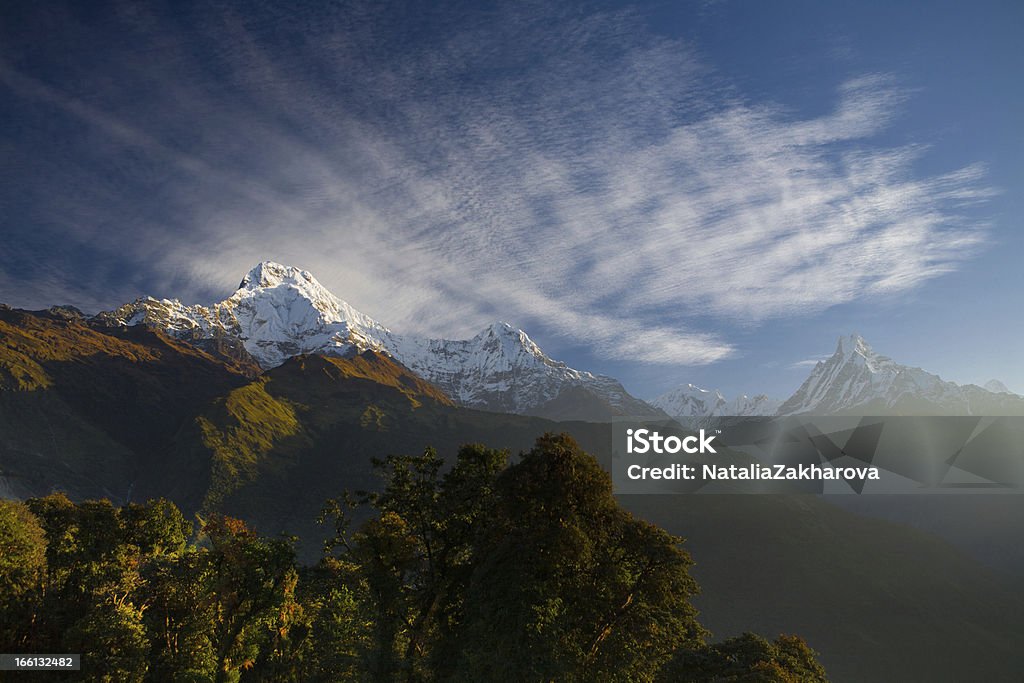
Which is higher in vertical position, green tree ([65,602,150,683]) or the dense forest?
the dense forest

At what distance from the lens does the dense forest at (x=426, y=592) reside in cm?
2714

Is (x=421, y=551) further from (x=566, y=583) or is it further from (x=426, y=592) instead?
(x=566, y=583)

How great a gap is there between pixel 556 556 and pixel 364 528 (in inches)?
486

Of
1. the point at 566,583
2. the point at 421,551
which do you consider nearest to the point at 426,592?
the point at 421,551

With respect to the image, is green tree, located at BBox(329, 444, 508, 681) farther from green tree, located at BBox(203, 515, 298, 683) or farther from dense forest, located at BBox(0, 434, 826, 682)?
green tree, located at BBox(203, 515, 298, 683)

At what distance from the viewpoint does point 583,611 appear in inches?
1131

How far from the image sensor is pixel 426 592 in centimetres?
3231

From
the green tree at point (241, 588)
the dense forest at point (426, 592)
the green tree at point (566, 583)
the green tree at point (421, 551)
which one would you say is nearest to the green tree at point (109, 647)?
the dense forest at point (426, 592)

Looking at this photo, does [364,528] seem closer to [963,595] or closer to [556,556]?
[556,556]

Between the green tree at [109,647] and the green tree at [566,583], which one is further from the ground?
the green tree at [566,583]

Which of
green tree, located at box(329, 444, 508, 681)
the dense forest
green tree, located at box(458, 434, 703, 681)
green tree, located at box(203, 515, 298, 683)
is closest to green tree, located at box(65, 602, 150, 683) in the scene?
the dense forest

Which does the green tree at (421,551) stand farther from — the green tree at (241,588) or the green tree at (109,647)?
the green tree at (109,647)

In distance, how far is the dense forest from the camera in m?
27.1

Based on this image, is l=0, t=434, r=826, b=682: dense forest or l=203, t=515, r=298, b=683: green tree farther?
l=203, t=515, r=298, b=683: green tree
